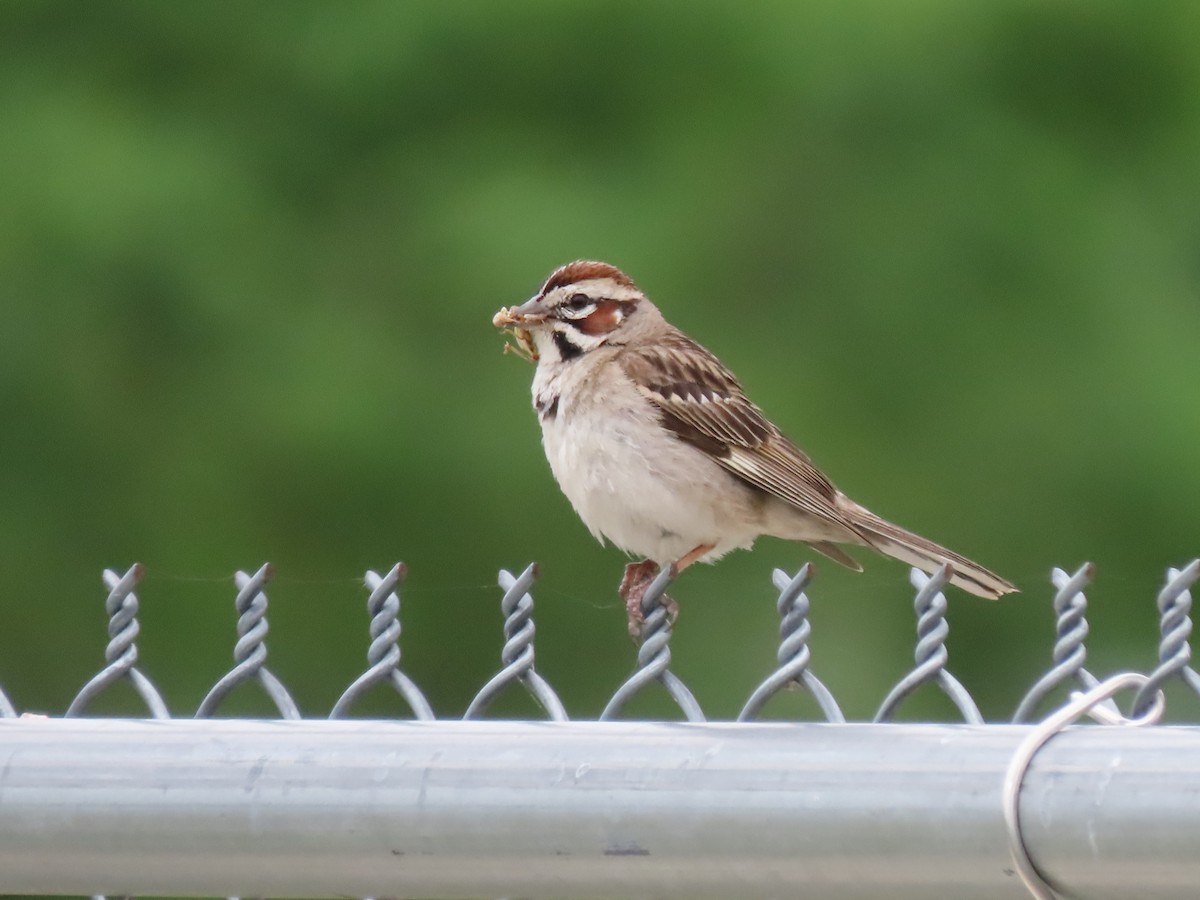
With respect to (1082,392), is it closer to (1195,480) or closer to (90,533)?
(1195,480)

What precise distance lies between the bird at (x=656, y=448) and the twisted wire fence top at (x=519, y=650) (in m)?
1.62

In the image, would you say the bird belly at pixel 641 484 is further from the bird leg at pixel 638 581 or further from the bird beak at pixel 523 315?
the bird beak at pixel 523 315

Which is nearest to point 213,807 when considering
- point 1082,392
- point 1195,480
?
point 1195,480

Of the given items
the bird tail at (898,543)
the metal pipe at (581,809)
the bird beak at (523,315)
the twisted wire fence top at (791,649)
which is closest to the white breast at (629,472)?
the bird beak at (523,315)

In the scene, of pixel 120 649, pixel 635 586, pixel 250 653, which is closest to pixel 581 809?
pixel 250 653

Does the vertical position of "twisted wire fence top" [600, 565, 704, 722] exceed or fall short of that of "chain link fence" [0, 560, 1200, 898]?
it exceeds it

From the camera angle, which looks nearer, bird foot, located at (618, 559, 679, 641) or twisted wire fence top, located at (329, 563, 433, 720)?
twisted wire fence top, located at (329, 563, 433, 720)

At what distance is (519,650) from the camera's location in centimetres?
234

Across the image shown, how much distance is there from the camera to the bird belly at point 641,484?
4.18 m

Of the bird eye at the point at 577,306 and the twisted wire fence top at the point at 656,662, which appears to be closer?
the twisted wire fence top at the point at 656,662

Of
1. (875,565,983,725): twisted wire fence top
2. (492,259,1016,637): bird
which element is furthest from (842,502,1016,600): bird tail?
(875,565,983,725): twisted wire fence top

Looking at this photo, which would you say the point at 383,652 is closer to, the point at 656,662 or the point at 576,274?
the point at 656,662

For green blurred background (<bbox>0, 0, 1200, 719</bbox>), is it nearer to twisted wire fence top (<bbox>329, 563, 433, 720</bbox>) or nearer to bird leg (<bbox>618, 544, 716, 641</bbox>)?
bird leg (<bbox>618, 544, 716, 641</bbox>)

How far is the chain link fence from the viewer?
1.67 metres
